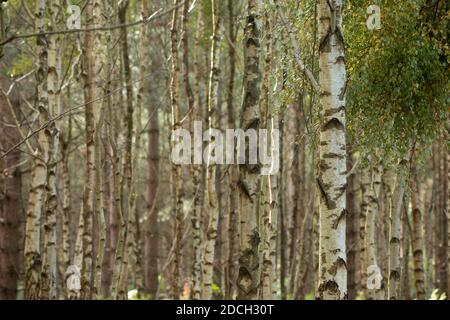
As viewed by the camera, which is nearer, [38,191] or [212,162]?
[38,191]

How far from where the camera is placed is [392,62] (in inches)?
322

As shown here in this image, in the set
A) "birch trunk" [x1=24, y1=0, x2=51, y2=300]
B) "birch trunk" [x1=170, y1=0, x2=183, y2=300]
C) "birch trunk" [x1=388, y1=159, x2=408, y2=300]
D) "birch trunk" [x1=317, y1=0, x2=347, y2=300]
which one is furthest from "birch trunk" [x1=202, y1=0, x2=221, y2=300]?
"birch trunk" [x1=317, y1=0, x2=347, y2=300]

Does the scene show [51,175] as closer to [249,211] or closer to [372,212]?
[249,211]

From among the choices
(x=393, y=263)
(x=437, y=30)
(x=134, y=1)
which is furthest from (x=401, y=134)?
(x=134, y=1)

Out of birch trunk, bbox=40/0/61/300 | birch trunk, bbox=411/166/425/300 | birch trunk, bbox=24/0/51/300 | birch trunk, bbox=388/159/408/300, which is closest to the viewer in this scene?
birch trunk, bbox=24/0/51/300

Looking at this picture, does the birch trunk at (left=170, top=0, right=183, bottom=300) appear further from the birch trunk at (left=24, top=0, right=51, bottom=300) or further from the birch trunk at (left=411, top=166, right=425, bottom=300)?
the birch trunk at (left=411, top=166, right=425, bottom=300)

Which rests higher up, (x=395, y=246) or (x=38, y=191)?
(x=38, y=191)

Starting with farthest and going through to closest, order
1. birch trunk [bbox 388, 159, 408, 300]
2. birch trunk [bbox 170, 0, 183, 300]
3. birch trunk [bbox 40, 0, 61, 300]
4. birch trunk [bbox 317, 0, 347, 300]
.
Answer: birch trunk [bbox 170, 0, 183, 300]
birch trunk [bbox 388, 159, 408, 300]
birch trunk [bbox 40, 0, 61, 300]
birch trunk [bbox 317, 0, 347, 300]

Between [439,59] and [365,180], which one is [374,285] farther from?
[439,59]

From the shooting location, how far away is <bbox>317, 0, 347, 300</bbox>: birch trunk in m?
6.49

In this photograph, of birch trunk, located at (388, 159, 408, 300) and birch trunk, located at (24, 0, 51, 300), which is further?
birch trunk, located at (388, 159, 408, 300)

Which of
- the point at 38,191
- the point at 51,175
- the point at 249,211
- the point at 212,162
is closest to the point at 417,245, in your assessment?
the point at 212,162

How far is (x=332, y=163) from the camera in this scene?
6.49 metres

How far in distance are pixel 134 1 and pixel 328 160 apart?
44.3 ft
